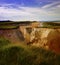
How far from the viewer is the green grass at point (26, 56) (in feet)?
5.45

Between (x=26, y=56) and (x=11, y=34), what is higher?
(x=11, y=34)

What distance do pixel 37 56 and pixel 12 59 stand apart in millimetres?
259

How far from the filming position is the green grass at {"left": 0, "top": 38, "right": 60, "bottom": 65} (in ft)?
5.45

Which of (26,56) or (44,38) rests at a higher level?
(44,38)

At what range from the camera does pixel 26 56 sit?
5.48 ft

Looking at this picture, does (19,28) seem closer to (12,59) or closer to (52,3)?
(12,59)

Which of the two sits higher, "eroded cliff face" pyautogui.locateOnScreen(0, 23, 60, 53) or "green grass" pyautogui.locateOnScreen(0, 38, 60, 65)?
"eroded cliff face" pyautogui.locateOnScreen(0, 23, 60, 53)

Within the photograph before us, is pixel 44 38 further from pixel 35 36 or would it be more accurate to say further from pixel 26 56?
pixel 26 56

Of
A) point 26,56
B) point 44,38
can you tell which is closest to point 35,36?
point 44,38

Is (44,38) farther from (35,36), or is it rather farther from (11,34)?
(11,34)

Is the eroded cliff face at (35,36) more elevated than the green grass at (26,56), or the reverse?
the eroded cliff face at (35,36)

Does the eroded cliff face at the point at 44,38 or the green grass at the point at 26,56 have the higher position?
the eroded cliff face at the point at 44,38

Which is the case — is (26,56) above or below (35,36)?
below

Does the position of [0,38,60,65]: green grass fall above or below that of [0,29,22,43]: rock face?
below
